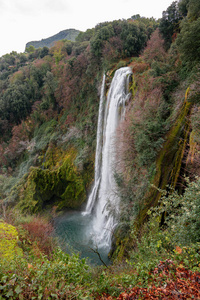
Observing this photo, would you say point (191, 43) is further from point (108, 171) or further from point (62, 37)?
point (62, 37)

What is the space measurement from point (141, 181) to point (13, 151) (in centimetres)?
2304

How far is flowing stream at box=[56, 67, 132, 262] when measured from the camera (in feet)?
33.5

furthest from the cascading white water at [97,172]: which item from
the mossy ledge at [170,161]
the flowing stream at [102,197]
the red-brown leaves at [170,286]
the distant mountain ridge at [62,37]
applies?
the distant mountain ridge at [62,37]

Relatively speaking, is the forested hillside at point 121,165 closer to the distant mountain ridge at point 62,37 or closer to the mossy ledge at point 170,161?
the mossy ledge at point 170,161

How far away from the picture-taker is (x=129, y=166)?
865cm

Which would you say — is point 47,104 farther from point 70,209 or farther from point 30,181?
point 70,209

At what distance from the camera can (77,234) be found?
38.5ft

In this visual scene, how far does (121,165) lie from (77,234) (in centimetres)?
650

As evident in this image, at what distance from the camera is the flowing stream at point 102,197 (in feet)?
33.5

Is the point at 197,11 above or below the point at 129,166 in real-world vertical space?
above

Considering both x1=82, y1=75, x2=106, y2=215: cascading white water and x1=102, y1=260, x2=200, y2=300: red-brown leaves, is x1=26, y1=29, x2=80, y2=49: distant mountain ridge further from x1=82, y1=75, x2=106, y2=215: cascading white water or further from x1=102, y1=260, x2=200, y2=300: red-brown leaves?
x1=102, y1=260, x2=200, y2=300: red-brown leaves

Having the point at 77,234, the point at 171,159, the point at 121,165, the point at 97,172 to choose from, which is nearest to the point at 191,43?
the point at 171,159

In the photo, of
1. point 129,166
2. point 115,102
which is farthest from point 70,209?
point 115,102

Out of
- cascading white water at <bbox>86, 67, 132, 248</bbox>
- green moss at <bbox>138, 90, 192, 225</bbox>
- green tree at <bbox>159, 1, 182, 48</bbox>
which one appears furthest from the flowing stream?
green tree at <bbox>159, 1, 182, 48</bbox>
